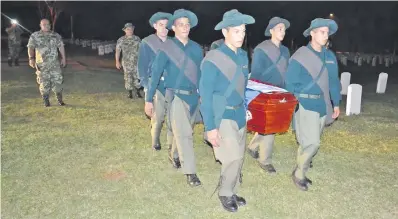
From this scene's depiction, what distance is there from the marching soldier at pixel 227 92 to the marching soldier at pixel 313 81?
3.01 feet

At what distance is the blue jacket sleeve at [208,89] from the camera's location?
4.26 meters

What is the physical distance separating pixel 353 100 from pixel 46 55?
24.0ft

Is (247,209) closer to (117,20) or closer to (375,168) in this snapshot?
(375,168)

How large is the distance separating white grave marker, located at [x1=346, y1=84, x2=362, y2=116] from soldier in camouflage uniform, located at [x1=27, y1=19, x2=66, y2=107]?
22.4ft

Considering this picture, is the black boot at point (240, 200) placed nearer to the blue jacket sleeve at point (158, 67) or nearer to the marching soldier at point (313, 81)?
the marching soldier at point (313, 81)

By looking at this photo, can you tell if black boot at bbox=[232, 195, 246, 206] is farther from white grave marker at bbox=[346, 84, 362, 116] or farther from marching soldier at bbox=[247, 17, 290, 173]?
white grave marker at bbox=[346, 84, 362, 116]

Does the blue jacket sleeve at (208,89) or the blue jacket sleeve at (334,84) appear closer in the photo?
the blue jacket sleeve at (208,89)

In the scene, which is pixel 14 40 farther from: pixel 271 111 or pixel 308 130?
pixel 271 111

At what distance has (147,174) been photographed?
5.93m

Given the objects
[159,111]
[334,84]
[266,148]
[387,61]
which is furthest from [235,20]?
[387,61]

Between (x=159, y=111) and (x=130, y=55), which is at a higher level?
(x=130, y=55)

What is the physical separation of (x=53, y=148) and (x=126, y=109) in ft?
10.8

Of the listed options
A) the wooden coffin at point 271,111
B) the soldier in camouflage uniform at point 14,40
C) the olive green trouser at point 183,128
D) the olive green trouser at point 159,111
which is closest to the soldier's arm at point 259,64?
the olive green trouser at point 183,128

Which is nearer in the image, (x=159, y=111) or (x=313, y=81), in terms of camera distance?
(x=313, y=81)
